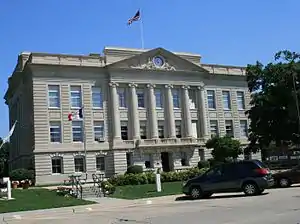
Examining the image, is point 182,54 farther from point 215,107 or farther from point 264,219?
point 264,219

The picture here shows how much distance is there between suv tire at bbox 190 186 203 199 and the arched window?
119 ft

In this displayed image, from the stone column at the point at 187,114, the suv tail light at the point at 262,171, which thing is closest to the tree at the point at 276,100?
the stone column at the point at 187,114

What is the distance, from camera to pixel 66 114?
195 feet

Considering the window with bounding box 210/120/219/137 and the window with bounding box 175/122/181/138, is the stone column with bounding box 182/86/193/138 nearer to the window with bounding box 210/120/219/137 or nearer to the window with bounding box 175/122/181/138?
the window with bounding box 175/122/181/138

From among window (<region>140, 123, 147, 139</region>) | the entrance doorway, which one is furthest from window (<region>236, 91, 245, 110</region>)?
window (<region>140, 123, 147, 139</region>)

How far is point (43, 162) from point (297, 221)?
4794 centimetres

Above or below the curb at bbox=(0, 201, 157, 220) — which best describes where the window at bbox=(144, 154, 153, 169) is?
above

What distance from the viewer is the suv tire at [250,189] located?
76.8 ft

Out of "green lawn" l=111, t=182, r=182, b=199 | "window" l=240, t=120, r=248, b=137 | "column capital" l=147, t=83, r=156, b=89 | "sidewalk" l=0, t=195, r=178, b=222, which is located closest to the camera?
"sidewalk" l=0, t=195, r=178, b=222

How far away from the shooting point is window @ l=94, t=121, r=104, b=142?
61528 millimetres

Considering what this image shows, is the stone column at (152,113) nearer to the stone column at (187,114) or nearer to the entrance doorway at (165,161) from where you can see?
the entrance doorway at (165,161)

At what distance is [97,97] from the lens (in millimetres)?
62469

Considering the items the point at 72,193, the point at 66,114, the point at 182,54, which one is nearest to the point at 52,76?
the point at 66,114

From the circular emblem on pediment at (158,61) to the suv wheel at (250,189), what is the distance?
143 feet
